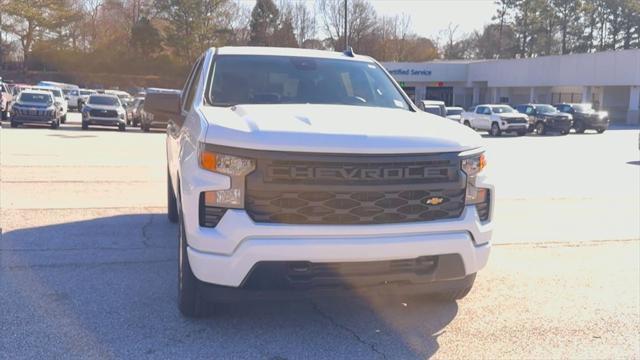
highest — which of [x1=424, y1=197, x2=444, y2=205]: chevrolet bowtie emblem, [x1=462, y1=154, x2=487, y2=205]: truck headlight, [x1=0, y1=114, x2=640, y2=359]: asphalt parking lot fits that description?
[x1=462, y1=154, x2=487, y2=205]: truck headlight

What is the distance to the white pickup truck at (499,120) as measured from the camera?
32906mm

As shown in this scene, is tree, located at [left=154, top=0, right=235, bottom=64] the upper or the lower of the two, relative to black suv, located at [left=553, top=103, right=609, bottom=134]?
upper

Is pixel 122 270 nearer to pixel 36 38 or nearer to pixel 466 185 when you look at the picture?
pixel 466 185

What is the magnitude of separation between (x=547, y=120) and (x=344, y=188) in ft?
108

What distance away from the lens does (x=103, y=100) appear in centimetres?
2909

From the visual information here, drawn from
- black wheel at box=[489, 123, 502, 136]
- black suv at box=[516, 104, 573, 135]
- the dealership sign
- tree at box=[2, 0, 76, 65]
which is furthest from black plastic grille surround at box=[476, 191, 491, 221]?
tree at box=[2, 0, 76, 65]

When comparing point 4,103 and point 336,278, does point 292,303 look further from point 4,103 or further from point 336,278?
point 4,103

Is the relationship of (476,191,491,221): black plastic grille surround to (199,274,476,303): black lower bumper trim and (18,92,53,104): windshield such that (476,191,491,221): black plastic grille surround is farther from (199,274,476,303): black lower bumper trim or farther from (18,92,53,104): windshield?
(18,92,53,104): windshield

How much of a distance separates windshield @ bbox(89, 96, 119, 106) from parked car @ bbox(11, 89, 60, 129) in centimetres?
179

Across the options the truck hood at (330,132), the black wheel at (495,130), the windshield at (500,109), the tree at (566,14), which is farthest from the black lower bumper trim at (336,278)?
the tree at (566,14)

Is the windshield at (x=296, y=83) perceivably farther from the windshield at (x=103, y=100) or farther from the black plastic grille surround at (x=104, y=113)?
the windshield at (x=103, y=100)

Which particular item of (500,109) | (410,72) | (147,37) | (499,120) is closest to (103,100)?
(499,120)

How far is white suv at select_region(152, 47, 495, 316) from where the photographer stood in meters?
3.82

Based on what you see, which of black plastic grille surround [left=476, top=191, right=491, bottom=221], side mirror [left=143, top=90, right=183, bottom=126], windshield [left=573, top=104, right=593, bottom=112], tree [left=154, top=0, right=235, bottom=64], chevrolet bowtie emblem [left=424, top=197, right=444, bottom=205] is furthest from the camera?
tree [left=154, top=0, right=235, bottom=64]
